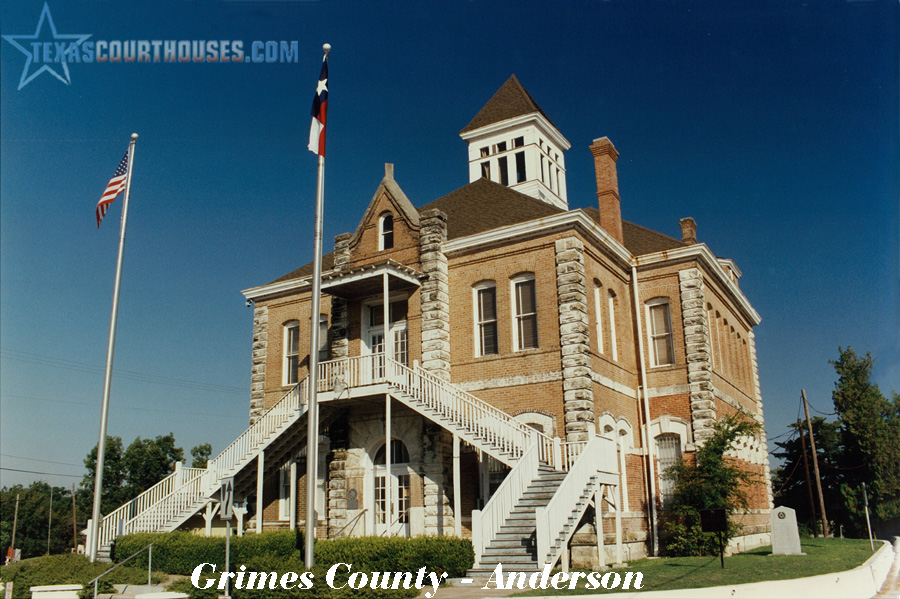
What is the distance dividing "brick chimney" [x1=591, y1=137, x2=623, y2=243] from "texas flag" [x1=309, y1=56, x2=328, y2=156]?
12.0 metres

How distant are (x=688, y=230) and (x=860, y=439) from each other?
603 inches

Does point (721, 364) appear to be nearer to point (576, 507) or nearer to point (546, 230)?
point (546, 230)

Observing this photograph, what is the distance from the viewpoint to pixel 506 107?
34969 mm

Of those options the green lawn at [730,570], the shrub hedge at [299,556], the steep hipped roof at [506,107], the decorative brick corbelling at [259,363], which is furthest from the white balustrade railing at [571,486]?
the steep hipped roof at [506,107]

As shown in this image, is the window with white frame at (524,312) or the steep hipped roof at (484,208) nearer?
the window with white frame at (524,312)

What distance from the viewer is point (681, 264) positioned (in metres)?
24.9

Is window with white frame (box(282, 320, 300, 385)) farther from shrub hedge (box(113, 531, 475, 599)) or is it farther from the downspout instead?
the downspout

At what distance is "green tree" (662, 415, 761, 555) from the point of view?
69.0 feet

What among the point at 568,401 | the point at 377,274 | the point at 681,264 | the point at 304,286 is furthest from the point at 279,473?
the point at 681,264

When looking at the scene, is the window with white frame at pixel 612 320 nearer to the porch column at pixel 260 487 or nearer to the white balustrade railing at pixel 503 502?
the white balustrade railing at pixel 503 502

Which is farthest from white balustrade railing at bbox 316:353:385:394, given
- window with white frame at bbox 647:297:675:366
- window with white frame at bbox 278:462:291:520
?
window with white frame at bbox 647:297:675:366

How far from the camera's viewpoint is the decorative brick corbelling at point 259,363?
90.2ft

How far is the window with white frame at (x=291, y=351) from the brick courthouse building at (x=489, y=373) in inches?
2.1

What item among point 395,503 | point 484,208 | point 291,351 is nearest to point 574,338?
point 484,208
